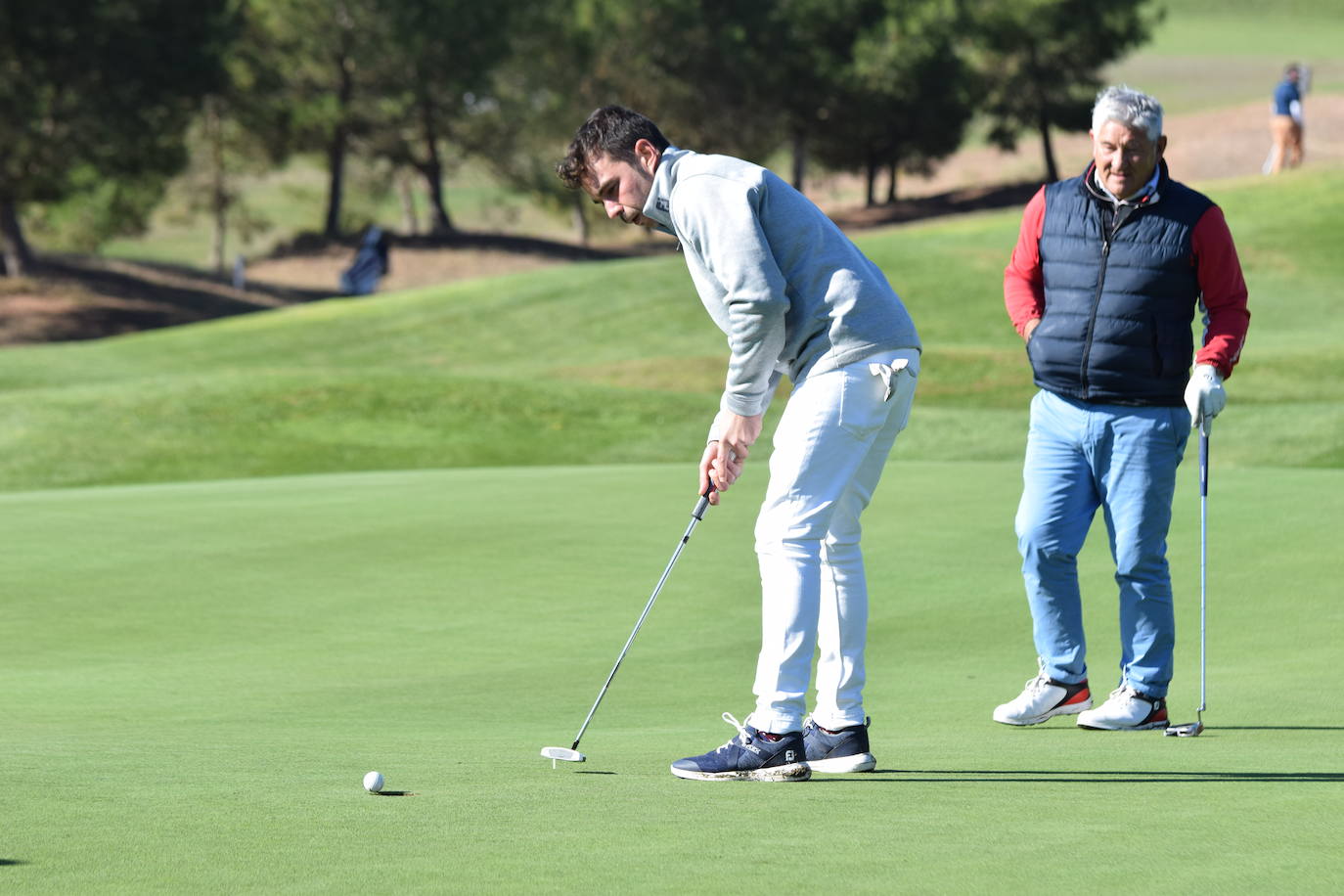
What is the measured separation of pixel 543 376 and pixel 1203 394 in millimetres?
17959


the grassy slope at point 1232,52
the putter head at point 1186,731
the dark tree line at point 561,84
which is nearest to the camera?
the putter head at point 1186,731

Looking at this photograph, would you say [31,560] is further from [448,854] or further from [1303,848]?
[1303,848]

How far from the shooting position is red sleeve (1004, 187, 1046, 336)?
5832 millimetres

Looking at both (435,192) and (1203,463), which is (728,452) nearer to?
(1203,463)

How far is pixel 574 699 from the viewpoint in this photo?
19.8 feet

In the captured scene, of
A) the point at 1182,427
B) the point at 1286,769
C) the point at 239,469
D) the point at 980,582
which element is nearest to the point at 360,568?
the point at 980,582

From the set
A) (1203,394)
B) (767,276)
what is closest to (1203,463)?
(1203,394)

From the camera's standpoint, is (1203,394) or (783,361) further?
(1203,394)

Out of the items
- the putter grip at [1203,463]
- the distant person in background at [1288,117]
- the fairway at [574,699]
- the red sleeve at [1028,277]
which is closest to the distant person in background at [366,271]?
the distant person in background at [1288,117]

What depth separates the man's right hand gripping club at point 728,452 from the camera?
4590 mm

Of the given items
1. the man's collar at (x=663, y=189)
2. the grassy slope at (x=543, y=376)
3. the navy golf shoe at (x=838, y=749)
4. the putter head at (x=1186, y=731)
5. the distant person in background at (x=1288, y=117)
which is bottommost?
the grassy slope at (x=543, y=376)

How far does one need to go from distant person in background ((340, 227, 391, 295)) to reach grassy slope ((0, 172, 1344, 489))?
12948 millimetres

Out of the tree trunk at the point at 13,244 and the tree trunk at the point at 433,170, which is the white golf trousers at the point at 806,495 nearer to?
the tree trunk at the point at 13,244

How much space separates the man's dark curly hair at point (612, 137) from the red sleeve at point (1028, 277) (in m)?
1.76
